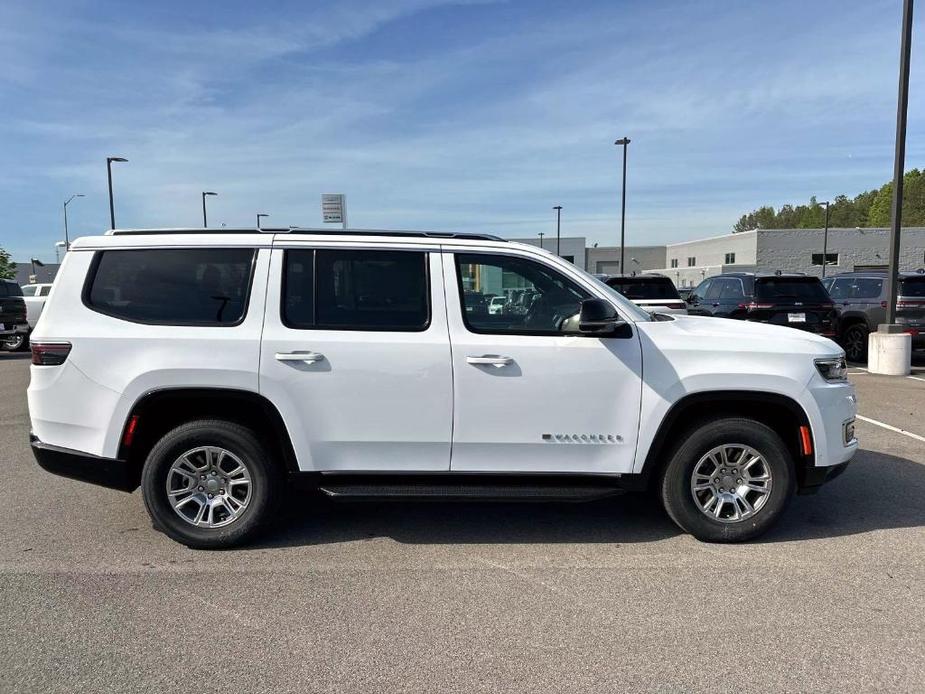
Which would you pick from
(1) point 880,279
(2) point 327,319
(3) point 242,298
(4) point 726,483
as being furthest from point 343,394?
(1) point 880,279

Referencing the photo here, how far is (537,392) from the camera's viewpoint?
13.4ft

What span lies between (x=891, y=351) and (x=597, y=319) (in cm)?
985

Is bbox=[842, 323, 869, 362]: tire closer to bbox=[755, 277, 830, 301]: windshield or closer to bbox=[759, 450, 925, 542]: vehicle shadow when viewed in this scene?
bbox=[755, 277, 830, 301]: windshield

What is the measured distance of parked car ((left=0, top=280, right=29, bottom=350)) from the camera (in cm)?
1533

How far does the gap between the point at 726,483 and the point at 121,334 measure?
12.9ft

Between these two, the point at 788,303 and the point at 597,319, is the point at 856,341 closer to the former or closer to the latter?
the point at 788,303

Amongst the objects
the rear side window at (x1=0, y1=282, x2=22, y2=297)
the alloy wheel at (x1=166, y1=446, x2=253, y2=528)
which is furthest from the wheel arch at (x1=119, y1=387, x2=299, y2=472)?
the rear side window at (x1=0, y1=282, x2=22, y2=297)

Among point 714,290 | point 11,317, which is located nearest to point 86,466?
point 714,290

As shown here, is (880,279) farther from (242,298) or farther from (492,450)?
(242,298)

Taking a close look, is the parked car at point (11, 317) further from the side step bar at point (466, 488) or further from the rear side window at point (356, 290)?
the side step bar at point (466, 488)

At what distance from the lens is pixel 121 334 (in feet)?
13.3

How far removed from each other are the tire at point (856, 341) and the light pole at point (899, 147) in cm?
160

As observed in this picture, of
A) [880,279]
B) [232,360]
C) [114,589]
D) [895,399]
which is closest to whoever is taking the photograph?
[114,589]

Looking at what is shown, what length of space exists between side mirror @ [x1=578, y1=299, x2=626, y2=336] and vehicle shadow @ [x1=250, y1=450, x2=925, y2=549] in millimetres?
1432
